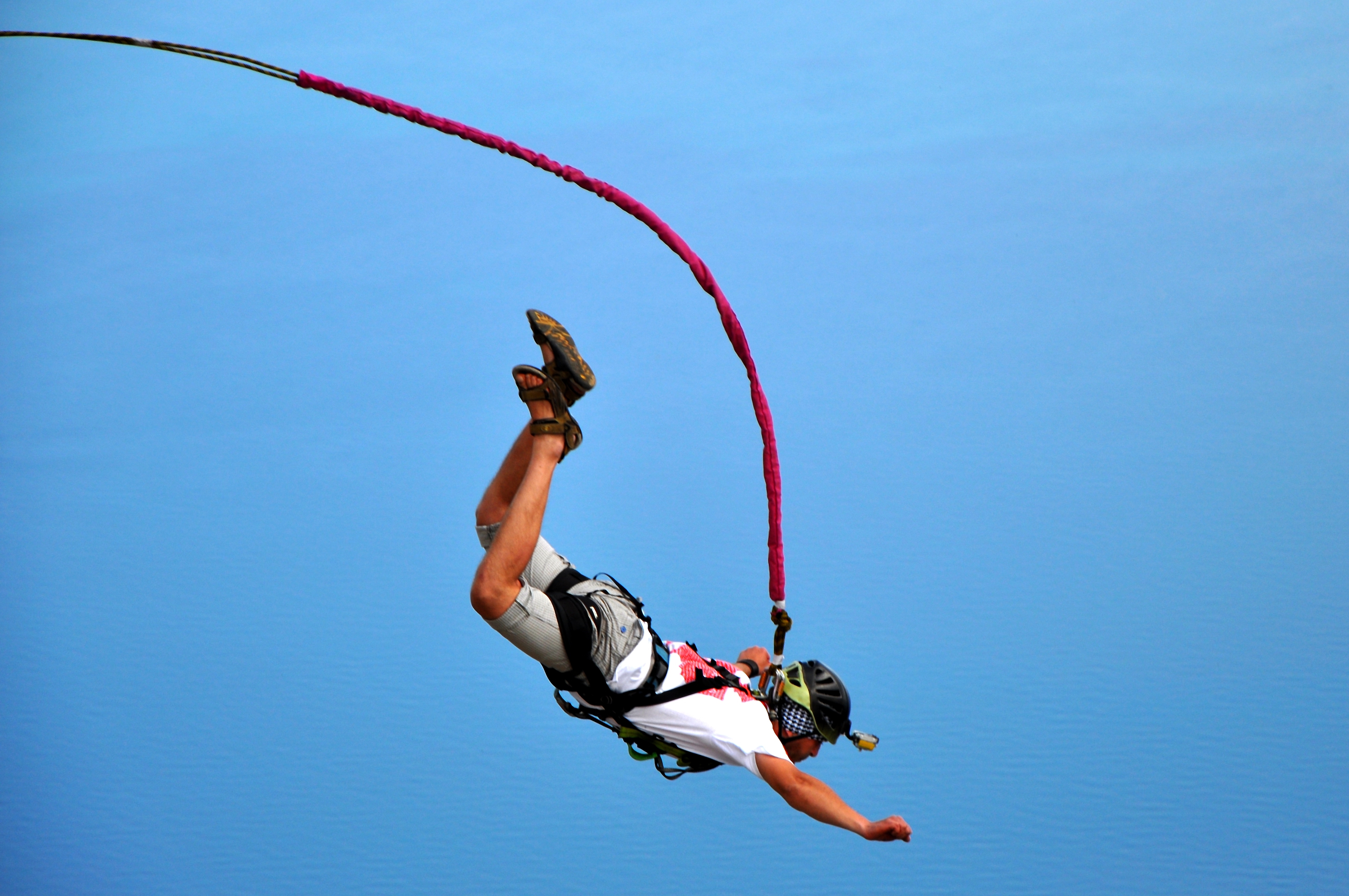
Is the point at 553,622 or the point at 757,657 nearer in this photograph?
the point at 553,622

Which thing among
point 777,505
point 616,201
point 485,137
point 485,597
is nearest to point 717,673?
point 777,505

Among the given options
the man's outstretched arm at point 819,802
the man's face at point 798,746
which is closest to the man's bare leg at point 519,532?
the man's outstretched arm at point 819,802

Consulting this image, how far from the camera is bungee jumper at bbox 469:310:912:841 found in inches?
99.9

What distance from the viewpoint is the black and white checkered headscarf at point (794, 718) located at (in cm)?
289

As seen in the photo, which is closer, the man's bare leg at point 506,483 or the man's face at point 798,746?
the man's bare leg at point 506,483

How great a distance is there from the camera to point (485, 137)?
2.47 meters

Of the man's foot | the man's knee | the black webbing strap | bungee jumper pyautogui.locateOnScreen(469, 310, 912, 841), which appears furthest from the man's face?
the man's foot

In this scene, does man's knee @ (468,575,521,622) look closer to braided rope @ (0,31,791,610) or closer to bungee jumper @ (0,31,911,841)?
bungee jumper @ (0,31,911,841)

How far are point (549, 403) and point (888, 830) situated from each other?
1.13m

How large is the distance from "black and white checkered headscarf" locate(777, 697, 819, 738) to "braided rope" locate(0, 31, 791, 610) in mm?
106

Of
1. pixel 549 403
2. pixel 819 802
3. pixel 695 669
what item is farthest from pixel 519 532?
pixel 819 802

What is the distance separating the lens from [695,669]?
2.76m

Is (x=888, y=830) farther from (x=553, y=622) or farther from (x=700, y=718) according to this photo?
(x=553, y=622)

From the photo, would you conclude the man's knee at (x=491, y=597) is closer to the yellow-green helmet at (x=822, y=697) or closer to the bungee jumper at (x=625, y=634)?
the bungee jumper at (x=625, y=634)
